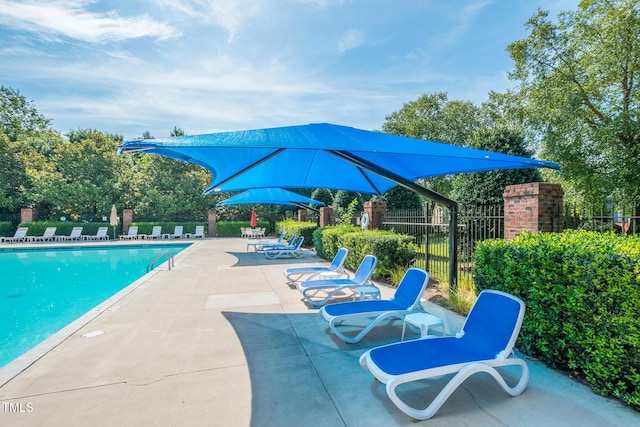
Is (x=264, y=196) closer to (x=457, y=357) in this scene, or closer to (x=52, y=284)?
(x=52, y=284)

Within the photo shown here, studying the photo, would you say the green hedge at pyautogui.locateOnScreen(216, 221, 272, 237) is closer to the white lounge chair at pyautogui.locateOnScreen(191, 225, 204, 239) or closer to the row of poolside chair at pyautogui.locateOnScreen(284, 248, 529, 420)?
the white lounge chair at pyautogui.locateOnScreen(191, 225, 204, 239)

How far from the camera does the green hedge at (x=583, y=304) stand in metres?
2.71

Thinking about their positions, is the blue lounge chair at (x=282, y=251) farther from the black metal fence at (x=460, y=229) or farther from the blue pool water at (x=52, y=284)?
the blue pool water at (x=52, y=284)

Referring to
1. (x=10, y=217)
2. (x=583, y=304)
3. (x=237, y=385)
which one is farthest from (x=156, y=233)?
(x=583, y=304)

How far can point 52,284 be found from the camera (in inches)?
386

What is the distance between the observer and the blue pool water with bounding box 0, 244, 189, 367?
5848mm

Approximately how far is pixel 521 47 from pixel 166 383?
15.4 metres

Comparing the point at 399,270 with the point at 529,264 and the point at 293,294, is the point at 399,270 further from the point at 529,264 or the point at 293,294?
the point at 529,264

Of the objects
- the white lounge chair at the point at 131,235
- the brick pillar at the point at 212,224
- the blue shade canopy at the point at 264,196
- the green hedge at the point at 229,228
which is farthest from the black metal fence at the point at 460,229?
the white lounge chair at the point at 131,235

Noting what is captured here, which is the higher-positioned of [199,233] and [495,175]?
[495,175]

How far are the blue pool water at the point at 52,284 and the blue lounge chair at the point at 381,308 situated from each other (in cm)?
472

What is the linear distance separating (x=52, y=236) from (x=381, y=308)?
25.5 metres

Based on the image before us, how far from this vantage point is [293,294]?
686 centimetres

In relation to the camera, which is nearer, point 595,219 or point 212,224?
point 595,219
